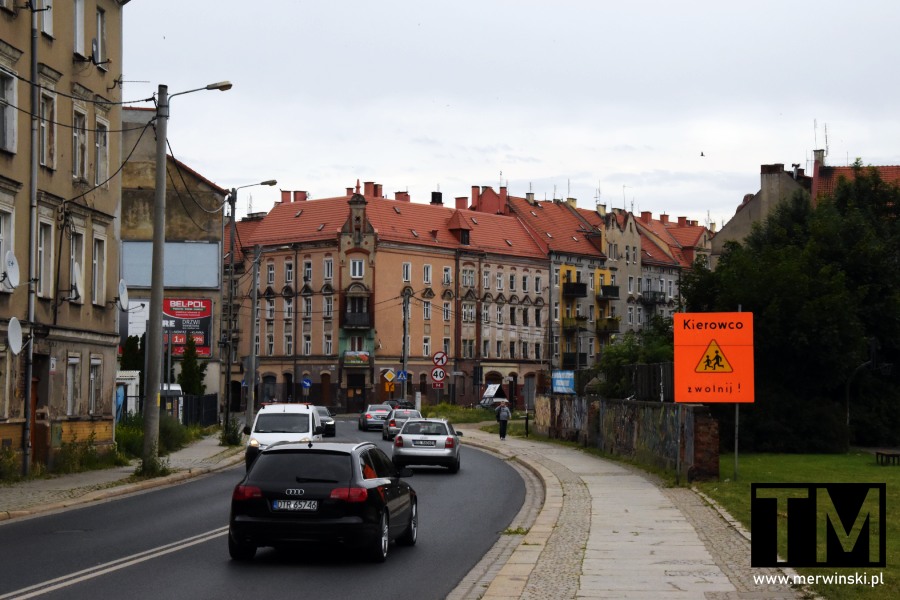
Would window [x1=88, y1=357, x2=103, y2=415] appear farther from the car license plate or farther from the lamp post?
the car license plate

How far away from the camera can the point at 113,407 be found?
37.1 m

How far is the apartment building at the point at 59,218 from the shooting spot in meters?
30.0

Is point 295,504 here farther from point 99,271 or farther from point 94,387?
point 99,271

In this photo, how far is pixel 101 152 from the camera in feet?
119

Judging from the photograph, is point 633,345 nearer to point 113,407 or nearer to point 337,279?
point 113,407

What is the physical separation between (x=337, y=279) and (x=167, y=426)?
58.6 m

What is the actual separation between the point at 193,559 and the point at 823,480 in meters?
18.1

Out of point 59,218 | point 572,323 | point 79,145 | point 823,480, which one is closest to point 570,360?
point 572,323

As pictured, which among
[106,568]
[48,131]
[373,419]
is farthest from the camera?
[373,419]

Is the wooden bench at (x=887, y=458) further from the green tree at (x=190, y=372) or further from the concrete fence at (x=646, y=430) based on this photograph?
the green tree at (x=190, y=372)

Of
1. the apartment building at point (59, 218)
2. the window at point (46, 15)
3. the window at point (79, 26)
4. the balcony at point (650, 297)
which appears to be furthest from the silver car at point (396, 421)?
the balcony at point (650, 297)

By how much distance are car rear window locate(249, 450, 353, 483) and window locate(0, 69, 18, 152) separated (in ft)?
55.2

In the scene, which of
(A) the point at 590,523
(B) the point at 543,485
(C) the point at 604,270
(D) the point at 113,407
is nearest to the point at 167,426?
(D) the point at 113,407

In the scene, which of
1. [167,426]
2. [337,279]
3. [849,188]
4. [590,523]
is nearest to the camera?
[590,523]
